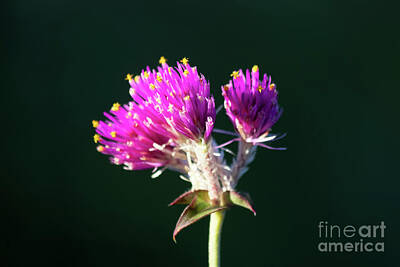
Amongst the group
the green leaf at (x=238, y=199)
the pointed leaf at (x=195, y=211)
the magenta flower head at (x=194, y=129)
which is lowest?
the pointed leaf at (x=195, y=211)

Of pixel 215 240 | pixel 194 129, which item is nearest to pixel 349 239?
pixel 215 240

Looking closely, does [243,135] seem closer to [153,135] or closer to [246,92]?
[246,92]

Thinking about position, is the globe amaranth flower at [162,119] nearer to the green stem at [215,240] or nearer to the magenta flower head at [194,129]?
the magenta flower head at [194,129]

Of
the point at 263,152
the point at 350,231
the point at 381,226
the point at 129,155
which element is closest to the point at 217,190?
the point at 129,155

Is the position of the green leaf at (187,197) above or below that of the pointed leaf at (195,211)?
above

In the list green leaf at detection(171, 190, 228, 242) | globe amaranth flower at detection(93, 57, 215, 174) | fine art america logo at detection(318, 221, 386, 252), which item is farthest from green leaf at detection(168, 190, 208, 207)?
fine art america logo at detection(318, 221, 386, 252)

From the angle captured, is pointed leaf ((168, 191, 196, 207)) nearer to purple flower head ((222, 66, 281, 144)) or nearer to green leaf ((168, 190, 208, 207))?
green leaf ((168, 190, 208, 207))

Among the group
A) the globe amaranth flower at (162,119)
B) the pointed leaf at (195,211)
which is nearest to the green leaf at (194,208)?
the pointed leaf at (195,211)
